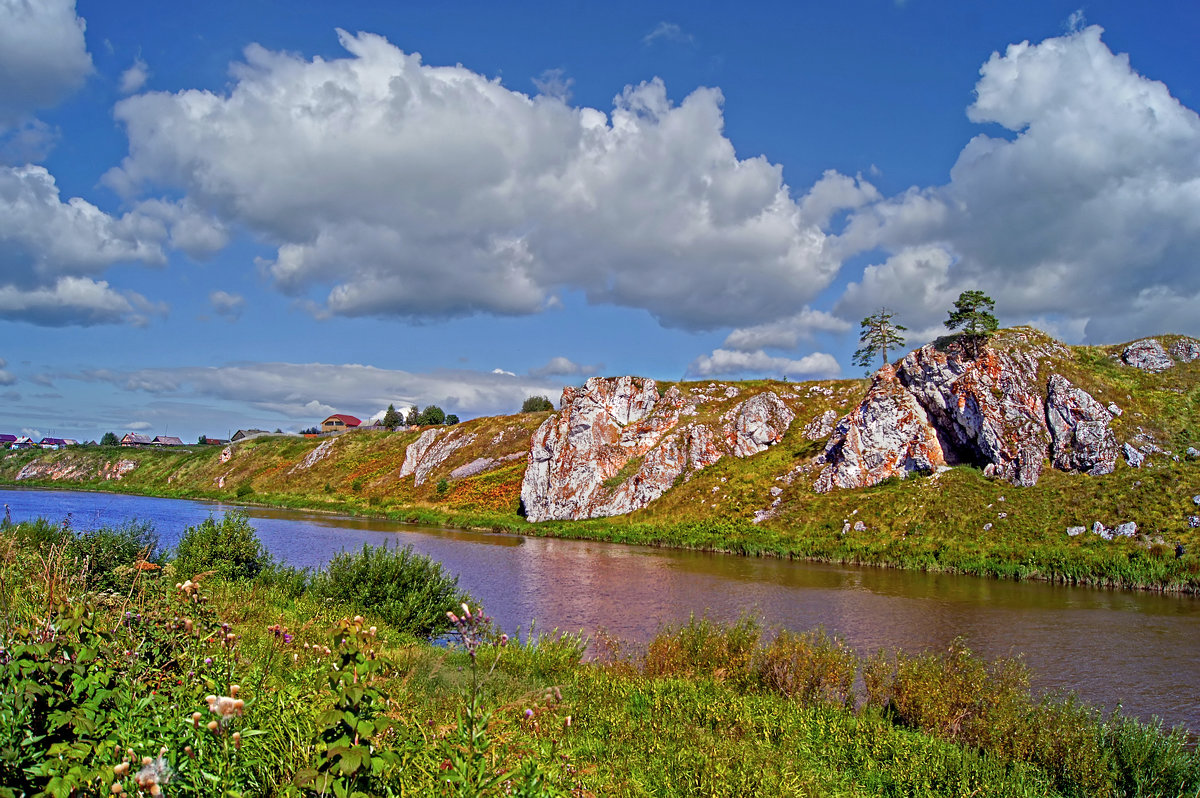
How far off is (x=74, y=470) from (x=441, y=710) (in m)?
134

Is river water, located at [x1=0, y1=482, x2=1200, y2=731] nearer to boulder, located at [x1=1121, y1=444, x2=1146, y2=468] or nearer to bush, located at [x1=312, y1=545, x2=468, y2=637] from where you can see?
bush, located at [x1=312, y1=545, x2=468, y2=637]

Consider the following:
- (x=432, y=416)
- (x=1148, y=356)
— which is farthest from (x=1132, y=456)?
(x=432, y=416)

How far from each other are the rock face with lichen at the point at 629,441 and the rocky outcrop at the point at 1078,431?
2211 centimetres

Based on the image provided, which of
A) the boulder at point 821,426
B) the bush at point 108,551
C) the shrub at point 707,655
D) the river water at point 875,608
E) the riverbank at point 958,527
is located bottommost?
the river water at point 875,608

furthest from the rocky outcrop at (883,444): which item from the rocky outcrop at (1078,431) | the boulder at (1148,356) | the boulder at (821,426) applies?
the boulder at (1148,356)

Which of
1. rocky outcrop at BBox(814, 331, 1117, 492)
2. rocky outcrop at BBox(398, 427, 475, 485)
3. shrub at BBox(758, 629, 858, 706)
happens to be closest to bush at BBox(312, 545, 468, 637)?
shrub at BBox(758, 629, 858, 706)

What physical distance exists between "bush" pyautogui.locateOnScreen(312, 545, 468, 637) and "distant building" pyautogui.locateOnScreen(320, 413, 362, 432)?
448ft

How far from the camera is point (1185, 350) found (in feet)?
150

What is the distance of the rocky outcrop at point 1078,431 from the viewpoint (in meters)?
38.2

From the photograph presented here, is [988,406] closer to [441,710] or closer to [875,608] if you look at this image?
[875,608]

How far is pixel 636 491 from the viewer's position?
185 feet

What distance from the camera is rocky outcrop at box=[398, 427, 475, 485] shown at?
260ft

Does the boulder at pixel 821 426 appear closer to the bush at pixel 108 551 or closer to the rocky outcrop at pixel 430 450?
the rocky outcrop at pixel 430 450

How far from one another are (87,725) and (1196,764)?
12.6 meters
